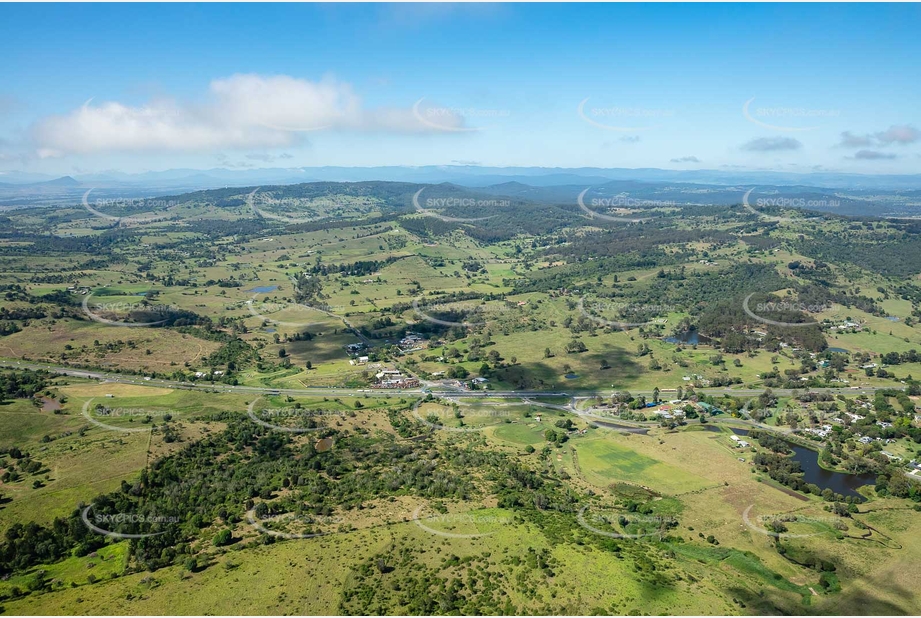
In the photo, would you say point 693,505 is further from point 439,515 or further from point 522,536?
point 439,515

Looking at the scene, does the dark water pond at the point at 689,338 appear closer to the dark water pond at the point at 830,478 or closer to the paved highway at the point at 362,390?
the paved highway at the point at 362,390

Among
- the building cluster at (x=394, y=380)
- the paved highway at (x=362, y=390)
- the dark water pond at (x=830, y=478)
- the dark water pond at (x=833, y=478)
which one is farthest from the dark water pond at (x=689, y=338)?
the building cluster at (x=394, y=380)

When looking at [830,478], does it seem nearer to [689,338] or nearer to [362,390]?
[689,338]

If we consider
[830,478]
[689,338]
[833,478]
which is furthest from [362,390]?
[689,338]

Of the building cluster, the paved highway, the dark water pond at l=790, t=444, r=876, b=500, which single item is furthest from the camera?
the building cluster

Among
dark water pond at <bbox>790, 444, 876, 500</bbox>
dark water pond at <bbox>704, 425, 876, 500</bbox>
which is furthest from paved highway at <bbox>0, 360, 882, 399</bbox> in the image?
dark water pond at <bbox>790, 444, 876, 500</bbox>

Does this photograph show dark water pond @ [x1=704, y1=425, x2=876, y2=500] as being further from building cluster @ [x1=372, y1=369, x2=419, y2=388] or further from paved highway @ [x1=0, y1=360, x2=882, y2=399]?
building cluster @ [x1=372, y1=369, x2=419, y2=388]

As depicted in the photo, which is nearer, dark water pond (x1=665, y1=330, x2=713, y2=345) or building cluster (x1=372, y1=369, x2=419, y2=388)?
→ building cluster (x1=372, y1=369, x2=419, y2=388)

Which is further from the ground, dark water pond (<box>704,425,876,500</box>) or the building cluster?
the building cluster
